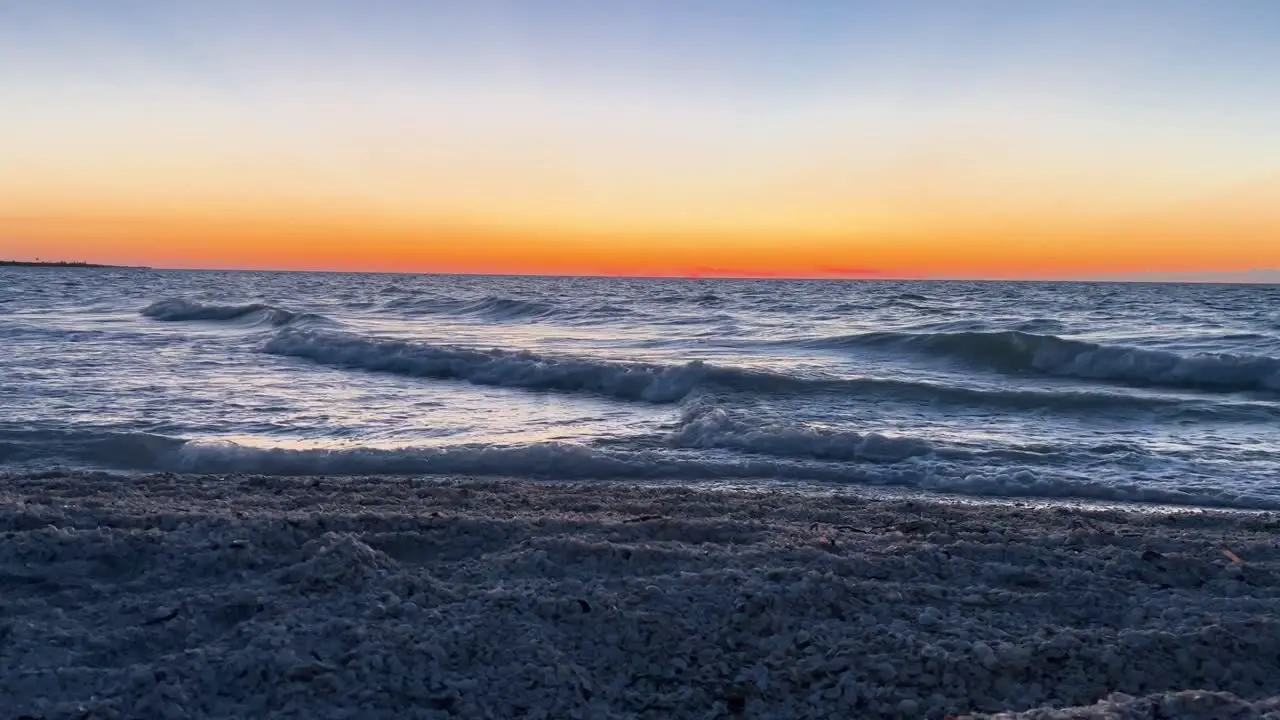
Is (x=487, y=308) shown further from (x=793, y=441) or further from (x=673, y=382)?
(x=793, y=441)

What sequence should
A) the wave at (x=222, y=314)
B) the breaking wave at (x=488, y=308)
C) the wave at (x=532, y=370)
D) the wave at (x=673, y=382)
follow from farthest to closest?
1. the breaking wave at (x=488, y=308)
2. the wave at (x=222, y=314)
3. the wave at (x=532, y=370)
4. the wave at (x=673, y=382)

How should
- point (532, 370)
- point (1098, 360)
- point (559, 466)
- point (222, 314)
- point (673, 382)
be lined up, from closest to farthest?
point (559, 466)
point (673, 382)
point (532, 370)
point (1098, 360)
point (222, 314)

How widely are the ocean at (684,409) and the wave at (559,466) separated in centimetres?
2

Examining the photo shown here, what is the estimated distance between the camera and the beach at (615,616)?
2820 mm

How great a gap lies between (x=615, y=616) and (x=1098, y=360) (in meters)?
14.4

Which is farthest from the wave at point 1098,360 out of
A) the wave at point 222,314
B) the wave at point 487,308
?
the wave at point 222,314

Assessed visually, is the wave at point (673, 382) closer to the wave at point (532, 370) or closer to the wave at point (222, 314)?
the wave at point (532, 370)

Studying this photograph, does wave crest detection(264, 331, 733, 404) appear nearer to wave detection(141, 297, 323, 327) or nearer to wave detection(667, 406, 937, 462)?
wave detection(667, 406, 937, 462)

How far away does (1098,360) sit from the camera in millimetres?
15250

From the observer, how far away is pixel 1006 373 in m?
15.0

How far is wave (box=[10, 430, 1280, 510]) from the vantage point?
6.88 metres

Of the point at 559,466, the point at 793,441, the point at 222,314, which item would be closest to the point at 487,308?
the point at 222,314

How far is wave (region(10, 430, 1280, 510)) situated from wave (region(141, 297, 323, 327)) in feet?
59.6

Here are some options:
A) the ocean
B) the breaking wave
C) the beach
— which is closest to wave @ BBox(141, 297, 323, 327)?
the ocean
